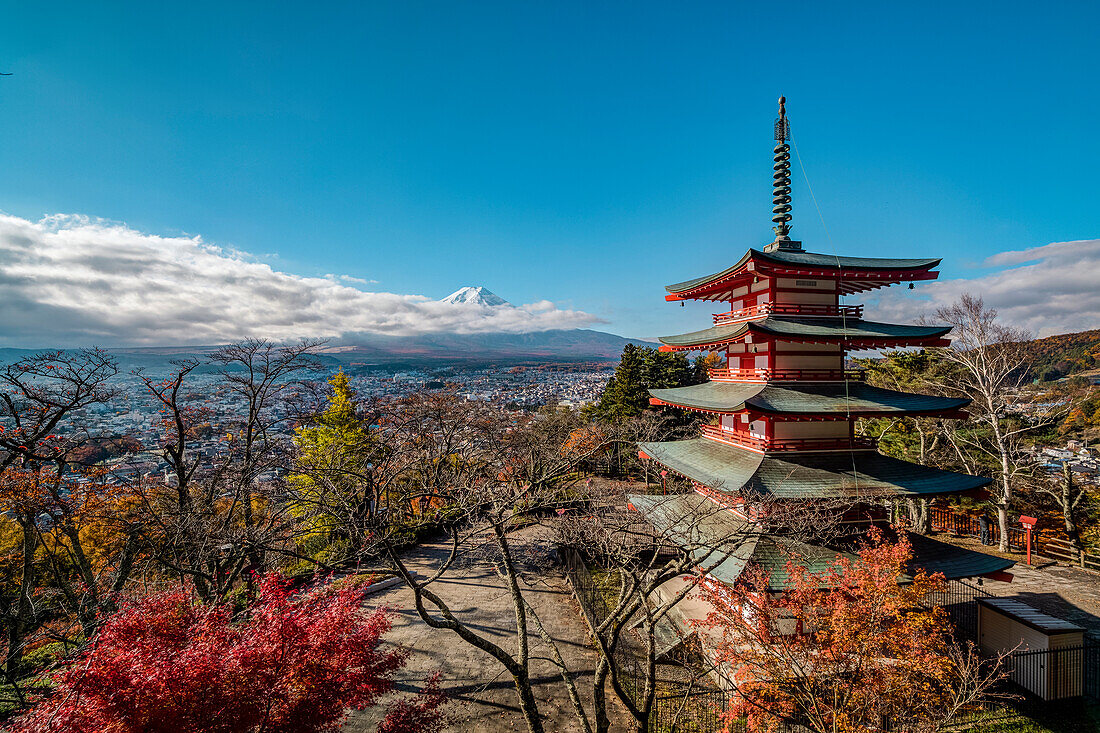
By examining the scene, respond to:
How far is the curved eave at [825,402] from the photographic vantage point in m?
9.44

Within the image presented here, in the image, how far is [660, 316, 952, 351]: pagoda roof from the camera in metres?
9.74

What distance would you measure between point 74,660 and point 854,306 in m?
16.7

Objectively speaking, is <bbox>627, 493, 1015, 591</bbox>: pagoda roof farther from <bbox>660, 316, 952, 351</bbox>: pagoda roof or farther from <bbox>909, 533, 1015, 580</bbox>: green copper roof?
<bbox>660, 316, 952, 351</bbox>: pagoda roof

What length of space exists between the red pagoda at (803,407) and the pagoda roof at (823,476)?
29 millimetres

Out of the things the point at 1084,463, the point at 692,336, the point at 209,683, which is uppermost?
the point at 692,336

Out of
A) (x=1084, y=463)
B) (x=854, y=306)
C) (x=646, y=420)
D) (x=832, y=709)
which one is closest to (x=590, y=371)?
(x=646, y=420)

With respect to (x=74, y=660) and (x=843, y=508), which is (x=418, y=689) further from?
(x=843, y=508)

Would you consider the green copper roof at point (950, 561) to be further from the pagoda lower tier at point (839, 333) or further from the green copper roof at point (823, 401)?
the pagoda lower tier at point (839, 333)

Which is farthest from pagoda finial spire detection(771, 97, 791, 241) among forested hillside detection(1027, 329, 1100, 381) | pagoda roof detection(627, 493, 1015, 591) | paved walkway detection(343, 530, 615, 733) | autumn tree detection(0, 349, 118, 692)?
forested hillside detection(1027, 329, 1100, 381)

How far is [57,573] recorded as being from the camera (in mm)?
8906

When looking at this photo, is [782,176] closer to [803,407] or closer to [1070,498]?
[803,407]

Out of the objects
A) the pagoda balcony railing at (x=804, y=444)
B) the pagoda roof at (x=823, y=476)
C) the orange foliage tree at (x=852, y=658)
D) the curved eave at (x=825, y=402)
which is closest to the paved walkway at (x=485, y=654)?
the orange foliage tree at (x=852, y=658)

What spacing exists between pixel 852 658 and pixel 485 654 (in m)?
7.64

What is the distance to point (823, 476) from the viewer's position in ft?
31.4
